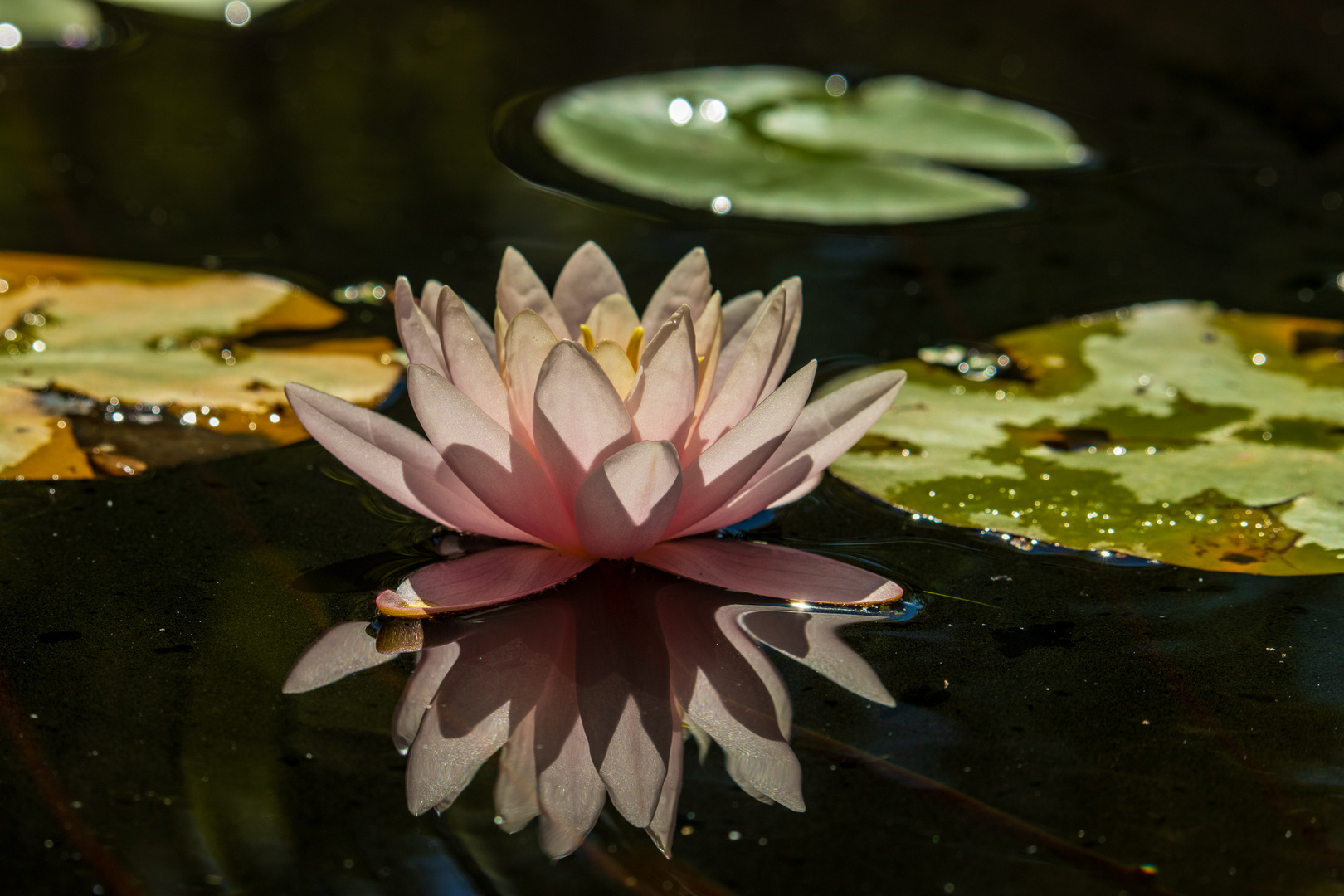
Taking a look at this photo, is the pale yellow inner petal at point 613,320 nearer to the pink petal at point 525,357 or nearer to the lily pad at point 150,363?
the pink petal at point 525,357

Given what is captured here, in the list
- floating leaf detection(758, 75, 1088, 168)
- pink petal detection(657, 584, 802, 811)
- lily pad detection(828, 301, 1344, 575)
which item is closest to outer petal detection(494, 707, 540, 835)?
pink petal detection(657, 584, 802, 811)

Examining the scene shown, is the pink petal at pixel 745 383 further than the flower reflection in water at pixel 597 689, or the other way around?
the pink petal at pixel 745 383

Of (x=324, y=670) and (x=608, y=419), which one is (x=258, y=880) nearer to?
(x=324, y=670)

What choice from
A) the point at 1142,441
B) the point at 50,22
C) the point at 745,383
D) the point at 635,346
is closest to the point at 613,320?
the point at 635,346

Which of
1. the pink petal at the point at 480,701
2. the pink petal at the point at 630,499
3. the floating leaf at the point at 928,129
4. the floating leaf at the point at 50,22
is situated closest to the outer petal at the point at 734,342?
the pink petal at the point at 630,499

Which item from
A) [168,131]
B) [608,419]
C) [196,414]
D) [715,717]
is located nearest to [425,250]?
[196,414]

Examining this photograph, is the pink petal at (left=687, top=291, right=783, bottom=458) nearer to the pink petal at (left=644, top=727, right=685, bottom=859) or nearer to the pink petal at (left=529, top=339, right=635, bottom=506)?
the pink petal at (left=529, top=339, right=635, bottom=506)
